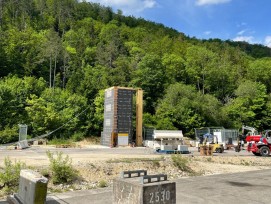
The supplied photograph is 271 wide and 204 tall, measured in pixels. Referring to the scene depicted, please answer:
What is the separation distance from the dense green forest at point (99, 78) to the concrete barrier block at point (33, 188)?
37748 millimetres

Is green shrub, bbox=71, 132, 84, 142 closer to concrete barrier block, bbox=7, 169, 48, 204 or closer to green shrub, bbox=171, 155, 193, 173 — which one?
green shrub, bbox=171, 155, 193, 173

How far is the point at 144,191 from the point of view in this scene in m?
6.22

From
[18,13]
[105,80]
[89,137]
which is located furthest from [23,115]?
[18,13]

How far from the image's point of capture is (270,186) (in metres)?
14.5

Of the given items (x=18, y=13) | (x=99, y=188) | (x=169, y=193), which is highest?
(x=18, y=13)

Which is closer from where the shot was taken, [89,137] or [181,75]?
[89,137]

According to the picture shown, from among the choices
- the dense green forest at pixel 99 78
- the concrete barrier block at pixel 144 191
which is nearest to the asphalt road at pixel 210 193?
the concrete barrier block at pixel 144 191

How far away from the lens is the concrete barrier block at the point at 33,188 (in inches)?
298

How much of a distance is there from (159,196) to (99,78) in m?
70.3

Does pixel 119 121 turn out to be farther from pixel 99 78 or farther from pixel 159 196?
pixel 159 196

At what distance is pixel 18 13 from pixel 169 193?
12698 cm

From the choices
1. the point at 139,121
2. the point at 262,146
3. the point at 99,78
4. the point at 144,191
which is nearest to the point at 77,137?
the point at 139,121

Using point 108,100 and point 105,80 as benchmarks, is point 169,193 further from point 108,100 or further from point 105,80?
point 105,80

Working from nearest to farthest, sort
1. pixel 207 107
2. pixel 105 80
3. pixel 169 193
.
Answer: pixel 169 193 < pixel 207 107 < pixel 105 80
